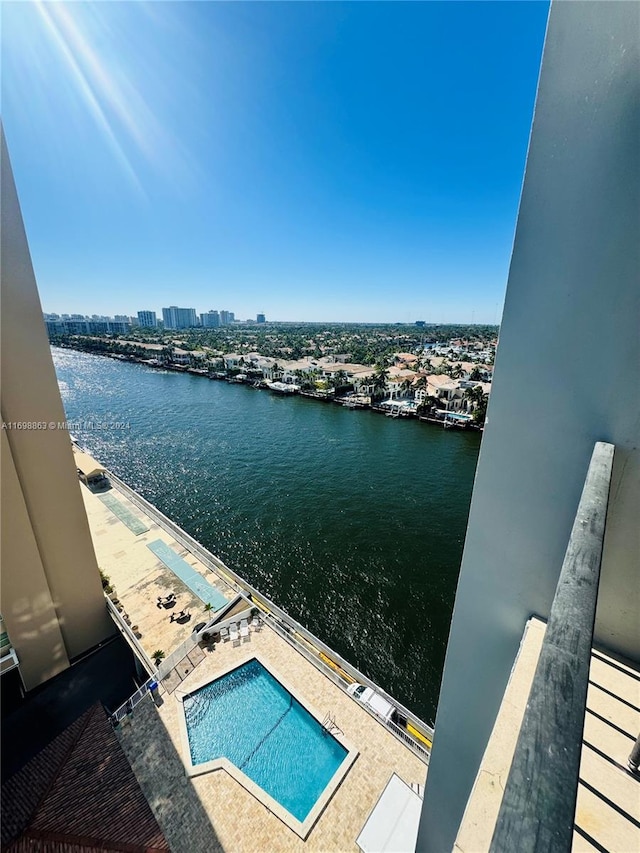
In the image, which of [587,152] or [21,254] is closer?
[587,152]

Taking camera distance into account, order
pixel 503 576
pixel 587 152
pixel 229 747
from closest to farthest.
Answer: pixel 587 152 → pixel 503 576 → pixel 229 747

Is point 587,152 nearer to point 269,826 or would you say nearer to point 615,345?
point 615,345

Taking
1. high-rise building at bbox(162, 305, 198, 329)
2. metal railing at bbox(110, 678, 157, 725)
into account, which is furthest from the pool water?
high-rise building at bbox(162, 305, 198, 329)

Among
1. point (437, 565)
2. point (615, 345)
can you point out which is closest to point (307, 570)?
point (437, 565)

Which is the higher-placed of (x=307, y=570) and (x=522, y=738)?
(x=522, y=738)

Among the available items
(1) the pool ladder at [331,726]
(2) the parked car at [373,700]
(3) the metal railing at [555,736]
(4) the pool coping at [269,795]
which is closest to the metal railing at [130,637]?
(4) the pool coping at [269,795]

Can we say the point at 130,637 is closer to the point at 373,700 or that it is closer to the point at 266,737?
the point at 266,737

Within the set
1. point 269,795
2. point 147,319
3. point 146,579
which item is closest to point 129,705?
point 269,795
